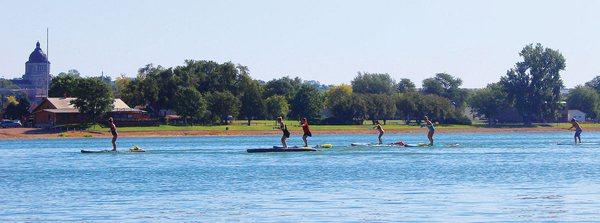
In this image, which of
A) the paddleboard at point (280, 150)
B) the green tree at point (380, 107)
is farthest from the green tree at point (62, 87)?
the paddleboard at point (280, 150)

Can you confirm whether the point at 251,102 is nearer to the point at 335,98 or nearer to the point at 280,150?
the point at 335,98

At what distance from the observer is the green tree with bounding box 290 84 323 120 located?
501ft

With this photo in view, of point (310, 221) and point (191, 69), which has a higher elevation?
point (191, 69)

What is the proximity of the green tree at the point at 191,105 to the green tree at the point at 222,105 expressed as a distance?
3.12 m

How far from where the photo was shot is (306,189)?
114 feet

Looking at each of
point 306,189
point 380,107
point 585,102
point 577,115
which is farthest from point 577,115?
point 306,189

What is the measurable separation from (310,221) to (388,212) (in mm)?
2314

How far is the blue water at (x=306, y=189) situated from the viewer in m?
27.7

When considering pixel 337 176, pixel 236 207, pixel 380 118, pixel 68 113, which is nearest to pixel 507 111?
pixel 380 118

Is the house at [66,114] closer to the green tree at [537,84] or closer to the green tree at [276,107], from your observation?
the green tree at [276,107]

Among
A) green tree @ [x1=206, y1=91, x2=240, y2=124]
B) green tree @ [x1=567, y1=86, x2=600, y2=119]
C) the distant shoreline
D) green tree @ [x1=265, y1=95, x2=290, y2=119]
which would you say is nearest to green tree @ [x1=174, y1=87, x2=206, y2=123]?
green tree @ [x1=206, y1=91, x2=240, y2=124]

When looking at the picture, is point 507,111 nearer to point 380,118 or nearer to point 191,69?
point 380,118

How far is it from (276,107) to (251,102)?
4.26m

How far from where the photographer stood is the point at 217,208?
29.5 metres
